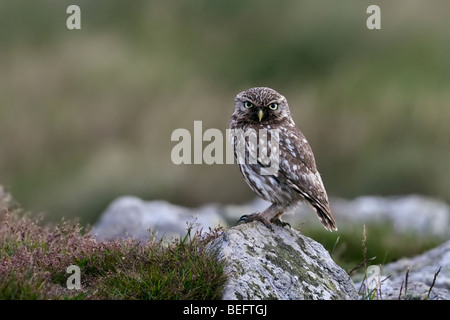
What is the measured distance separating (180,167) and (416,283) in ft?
28.7

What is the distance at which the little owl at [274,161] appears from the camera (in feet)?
23.0

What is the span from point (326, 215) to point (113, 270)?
2208mm

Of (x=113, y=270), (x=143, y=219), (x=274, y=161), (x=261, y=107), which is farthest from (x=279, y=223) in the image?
(x=143, y=219)

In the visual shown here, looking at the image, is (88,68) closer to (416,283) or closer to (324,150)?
(324,150)

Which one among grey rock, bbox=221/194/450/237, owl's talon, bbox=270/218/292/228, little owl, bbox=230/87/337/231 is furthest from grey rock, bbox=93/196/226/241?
→ owl's talon, bbox=270/218/292/228

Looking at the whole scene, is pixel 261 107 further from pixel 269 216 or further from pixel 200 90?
pixel 200 90

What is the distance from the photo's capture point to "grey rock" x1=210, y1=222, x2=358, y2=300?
5.81 m

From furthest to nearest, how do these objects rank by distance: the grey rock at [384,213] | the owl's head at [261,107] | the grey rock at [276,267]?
the grey rock at [384,213] < the owl's head at [261,107] < the grey rock at [276,267]

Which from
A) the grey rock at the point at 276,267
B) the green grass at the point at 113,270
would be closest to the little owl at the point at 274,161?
the grey rock at the point at 276,267

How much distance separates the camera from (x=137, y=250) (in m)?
6.43

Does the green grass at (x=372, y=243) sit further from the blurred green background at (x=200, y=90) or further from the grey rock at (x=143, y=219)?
the blurred green background at (x=200, y=90)

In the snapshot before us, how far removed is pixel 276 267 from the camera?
6.14 metres

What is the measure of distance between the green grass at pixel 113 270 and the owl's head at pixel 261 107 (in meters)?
1.45

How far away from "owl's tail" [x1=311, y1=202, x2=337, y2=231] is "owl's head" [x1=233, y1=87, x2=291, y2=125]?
1.02 m
